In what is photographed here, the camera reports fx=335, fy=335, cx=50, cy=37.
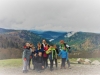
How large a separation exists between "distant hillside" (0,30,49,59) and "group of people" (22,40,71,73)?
2.5 inches

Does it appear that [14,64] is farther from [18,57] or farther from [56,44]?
[56,44]

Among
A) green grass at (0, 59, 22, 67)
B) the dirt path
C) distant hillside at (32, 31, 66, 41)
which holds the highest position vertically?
distant hillside at (32, 31, 66, 41)

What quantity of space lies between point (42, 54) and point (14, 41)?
40 centimetres

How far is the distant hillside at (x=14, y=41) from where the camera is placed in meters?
4.18

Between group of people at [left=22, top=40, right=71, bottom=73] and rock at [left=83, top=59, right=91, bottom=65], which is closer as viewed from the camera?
group of people at [left=22, top=40, right=71, bottom=73]

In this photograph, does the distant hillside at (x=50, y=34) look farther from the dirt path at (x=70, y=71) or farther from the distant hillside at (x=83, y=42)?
the dirt path at (x=70, y=71)

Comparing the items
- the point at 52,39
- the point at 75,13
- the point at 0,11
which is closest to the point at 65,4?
the point at 75,13

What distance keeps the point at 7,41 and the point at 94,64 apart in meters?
1.16

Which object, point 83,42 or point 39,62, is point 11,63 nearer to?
point 39,62

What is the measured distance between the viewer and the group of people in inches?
165

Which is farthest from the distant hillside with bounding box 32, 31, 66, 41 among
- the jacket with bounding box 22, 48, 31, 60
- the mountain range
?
the jacket with bounding box 22, 48, 31, 60

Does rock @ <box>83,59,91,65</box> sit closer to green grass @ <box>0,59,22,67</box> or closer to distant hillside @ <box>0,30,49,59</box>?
distant hillside @ <box>0,30,49,59</box>

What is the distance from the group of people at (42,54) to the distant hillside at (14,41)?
0.06m

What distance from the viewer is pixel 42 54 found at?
4195 millimetres
